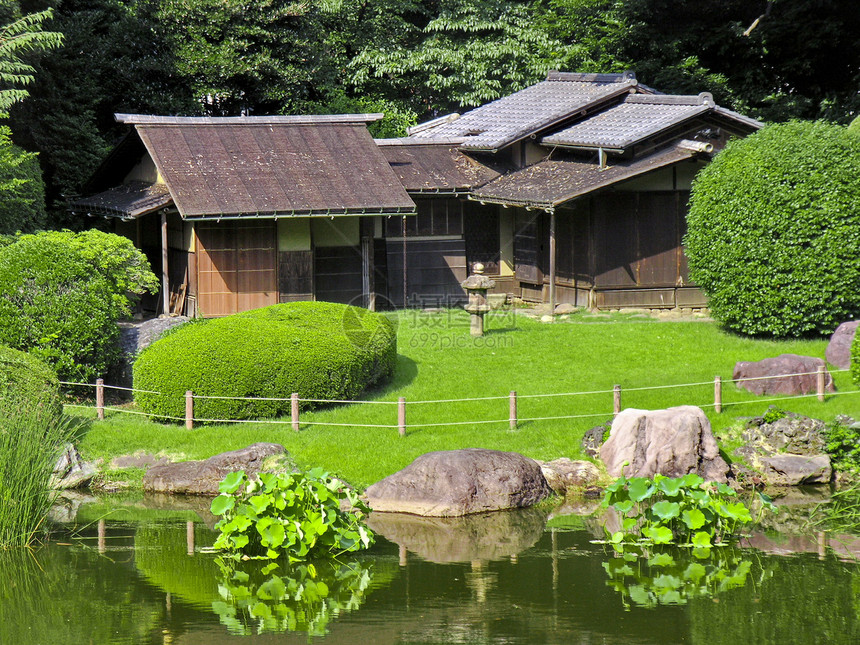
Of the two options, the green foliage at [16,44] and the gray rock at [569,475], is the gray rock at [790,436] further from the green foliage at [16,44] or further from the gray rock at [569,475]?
the green foliage at [16,44]

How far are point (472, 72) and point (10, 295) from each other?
2026cm

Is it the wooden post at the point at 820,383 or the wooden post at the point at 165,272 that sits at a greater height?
the wooden post at the point at 165,272

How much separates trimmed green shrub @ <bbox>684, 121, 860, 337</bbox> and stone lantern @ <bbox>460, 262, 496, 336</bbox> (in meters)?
4.18

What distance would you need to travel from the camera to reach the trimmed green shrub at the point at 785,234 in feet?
63.9

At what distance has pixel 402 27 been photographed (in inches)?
1403

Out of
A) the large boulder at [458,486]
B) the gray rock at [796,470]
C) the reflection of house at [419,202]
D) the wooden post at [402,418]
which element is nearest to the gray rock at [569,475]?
the large boulder at [458,486]

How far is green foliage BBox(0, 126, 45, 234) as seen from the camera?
21188 millimetres

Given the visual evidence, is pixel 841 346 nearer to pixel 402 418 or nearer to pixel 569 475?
pixel 569 475

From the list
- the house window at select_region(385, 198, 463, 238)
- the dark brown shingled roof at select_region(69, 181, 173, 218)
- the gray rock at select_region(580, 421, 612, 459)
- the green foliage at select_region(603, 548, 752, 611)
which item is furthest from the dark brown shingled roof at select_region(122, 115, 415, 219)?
the green foliage at select_region(603, 548, 752, 611)

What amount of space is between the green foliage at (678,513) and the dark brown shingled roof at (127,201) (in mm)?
12424

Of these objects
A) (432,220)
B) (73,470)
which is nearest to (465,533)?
(73,470)

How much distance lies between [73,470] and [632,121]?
14.5 metres

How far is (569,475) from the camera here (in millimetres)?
15219

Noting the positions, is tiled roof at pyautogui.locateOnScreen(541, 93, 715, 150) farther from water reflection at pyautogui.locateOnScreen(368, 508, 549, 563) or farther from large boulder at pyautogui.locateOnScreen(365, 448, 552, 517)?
water reflection at pyautogui.locateOnScreen(368, 508, 549, 563)
